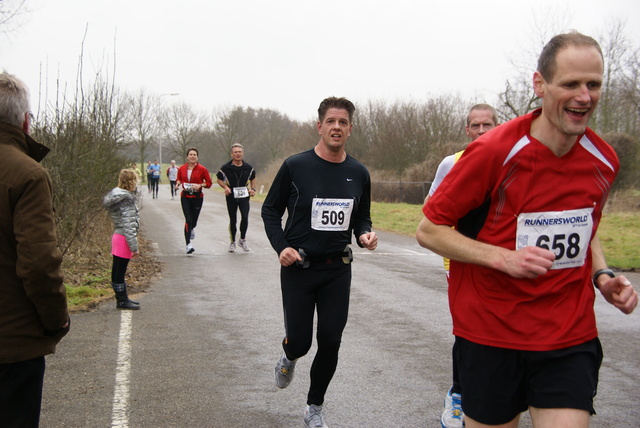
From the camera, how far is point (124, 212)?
8.34 meters

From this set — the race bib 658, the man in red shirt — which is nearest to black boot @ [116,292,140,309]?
the man in red shirt

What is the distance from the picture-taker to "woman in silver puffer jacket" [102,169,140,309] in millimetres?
8281

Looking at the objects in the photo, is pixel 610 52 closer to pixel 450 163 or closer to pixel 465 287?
pixel 450 163

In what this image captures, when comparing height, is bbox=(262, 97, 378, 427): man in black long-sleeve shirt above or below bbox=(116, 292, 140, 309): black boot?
above

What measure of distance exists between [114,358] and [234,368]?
1.16 metres

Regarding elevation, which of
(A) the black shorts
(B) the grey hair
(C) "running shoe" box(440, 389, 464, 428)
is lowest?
(C) "running shoe" box(440, 389, 464, 428)

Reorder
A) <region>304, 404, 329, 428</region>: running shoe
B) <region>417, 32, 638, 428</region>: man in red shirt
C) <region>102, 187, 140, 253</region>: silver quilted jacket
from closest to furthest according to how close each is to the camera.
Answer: <region>417, 32, 638, 428</region>: man in red shirt, <region>304, 404, 329, 428</region>: running shoe, <region>102, 187, 140, 253</region>: silver quilted jacket

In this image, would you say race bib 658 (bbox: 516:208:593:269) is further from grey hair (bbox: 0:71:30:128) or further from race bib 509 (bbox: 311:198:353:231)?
grey hair (bbox: 0:71:30:128)

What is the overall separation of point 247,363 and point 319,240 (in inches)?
78.6

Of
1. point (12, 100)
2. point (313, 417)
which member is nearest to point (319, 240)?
point (313, 417)

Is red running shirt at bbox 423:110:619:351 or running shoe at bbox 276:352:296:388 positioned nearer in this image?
red running shirt at bbox 423:110:619:351

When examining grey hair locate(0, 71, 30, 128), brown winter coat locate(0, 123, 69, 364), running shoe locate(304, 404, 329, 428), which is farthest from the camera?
running shoe locate(304, 404, 329, 428)

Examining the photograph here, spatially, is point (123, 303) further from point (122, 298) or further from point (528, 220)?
point (528, 220)

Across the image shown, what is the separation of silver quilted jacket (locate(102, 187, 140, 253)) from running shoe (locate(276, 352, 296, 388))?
3.88 meters
